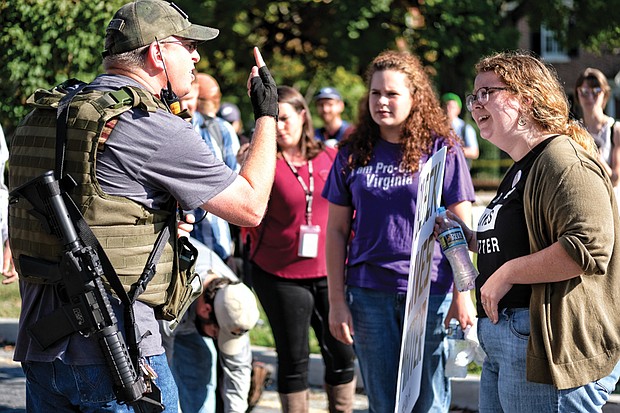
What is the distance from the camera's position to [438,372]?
15.1 ft

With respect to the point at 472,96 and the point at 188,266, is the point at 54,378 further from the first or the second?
the point at 472,96

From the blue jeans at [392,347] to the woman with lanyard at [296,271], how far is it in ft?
2.75

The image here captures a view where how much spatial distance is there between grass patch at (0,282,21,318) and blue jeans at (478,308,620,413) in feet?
22.5

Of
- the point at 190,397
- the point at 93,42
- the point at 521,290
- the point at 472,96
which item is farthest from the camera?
the point at 93,42

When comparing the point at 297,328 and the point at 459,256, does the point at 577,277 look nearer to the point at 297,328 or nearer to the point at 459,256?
the point at 459,256

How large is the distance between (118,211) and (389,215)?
1885 mm

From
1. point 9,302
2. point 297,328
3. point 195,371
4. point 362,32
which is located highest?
point 362,32

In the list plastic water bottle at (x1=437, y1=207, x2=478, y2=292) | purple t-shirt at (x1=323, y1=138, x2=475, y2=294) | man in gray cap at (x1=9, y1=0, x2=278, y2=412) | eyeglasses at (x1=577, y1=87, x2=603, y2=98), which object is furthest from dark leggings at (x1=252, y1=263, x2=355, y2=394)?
eyeglasses at (x1=577, y1=87, x2=603, y2=98)

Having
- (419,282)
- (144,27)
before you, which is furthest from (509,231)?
(144,27)

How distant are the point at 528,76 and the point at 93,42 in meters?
3.20

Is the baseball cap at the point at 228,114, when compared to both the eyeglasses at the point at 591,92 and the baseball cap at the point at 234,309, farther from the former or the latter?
the baseball cap at the point at 234,309

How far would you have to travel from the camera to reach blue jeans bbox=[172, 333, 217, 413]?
537 cm

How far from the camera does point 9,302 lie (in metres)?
10.5

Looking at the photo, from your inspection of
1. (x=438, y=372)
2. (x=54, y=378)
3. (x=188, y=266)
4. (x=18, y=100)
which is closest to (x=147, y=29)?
(x=188, y=266)
